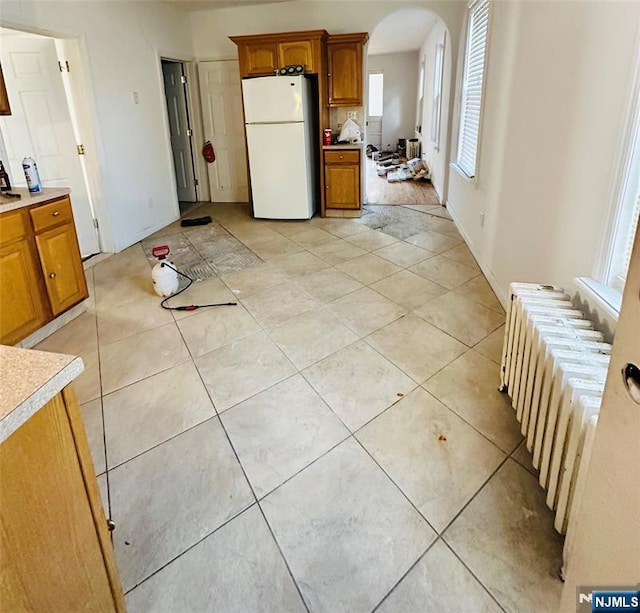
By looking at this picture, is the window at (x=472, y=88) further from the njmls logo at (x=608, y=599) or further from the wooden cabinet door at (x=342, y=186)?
the njmls logo at (x=608, y=599)

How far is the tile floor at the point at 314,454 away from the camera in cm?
128

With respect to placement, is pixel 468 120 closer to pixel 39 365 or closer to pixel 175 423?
pixel 175 423

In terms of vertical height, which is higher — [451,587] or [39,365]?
[39,365]

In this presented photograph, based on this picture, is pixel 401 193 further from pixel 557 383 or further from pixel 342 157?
pixel 557 383

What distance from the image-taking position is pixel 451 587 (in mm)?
1250

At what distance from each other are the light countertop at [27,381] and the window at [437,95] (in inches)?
263

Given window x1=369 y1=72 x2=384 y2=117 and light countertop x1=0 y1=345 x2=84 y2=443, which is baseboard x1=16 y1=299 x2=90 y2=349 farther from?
window x1=369 y1=72 x2=384 y2=117

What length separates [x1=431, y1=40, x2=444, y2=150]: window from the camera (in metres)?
6.55

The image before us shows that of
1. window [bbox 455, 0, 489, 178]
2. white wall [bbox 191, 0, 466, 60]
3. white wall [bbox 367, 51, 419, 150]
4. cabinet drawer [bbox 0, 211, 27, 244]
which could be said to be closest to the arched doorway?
white wall [bbox 367, 51, 419, 150]

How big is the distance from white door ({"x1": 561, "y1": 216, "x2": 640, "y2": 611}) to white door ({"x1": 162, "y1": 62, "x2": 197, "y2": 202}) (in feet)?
20.2

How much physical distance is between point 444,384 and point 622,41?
1.57 meters

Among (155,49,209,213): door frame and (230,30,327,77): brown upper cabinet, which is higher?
(230,30,327,77): brown upper cabinet

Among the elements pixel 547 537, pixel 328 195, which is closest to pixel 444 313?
pixel 547 537

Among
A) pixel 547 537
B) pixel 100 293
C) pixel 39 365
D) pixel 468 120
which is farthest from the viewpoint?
pixel 468 120
